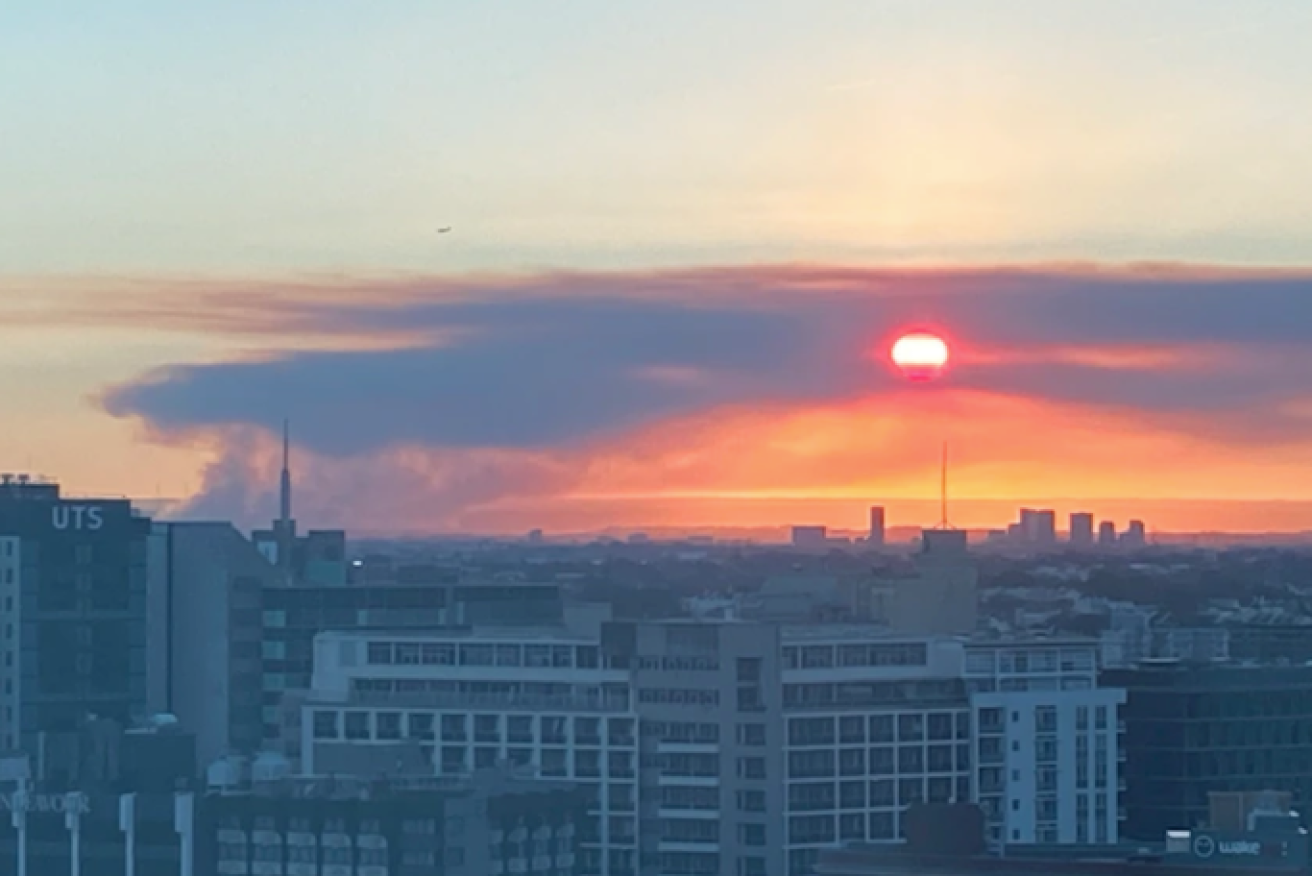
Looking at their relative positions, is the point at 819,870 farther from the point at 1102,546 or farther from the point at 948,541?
the point at 1102,546

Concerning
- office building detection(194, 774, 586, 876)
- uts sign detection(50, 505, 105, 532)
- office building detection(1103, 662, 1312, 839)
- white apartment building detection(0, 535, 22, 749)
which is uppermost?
uts sign detection(50, 505, 105, 532)

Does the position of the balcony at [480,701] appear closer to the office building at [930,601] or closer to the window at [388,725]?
the window at [388,725]

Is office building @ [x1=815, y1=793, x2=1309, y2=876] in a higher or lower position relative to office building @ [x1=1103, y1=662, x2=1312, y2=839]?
lower

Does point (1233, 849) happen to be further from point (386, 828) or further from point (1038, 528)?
point (1038, 528)

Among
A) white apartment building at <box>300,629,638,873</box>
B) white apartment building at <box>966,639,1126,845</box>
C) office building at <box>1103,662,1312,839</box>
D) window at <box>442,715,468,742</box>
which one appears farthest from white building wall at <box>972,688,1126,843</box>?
window at <box>442,715,468,742</box>

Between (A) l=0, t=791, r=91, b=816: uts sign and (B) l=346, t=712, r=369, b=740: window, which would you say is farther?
(B) l=346, t=712, r=369, b=740: window

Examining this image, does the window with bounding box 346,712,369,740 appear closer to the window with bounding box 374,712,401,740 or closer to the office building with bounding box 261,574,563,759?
the window with bounding box 374,712,401,740
